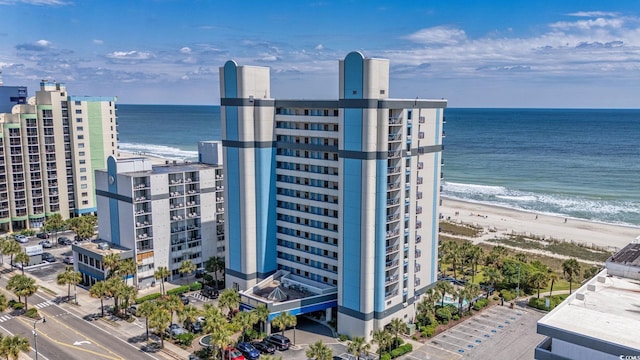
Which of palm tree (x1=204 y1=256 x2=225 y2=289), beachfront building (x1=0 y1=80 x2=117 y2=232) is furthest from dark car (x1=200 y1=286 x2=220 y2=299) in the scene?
beachfront building (x1=0 y1=80 x2=117 y2=232)

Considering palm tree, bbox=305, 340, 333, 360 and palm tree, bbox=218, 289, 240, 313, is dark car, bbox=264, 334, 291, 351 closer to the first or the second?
palm tree, bbox=218, 289, 240, 313

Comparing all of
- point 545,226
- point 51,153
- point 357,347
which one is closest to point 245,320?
point 357,347

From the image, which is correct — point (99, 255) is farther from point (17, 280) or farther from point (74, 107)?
point (74, 107)

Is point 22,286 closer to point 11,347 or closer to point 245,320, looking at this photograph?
point 11,347

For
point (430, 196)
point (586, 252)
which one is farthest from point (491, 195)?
point (430, 196)

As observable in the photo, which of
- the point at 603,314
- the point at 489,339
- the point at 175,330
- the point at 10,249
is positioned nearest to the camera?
the point at 603,314

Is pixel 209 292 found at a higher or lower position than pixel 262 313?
lower
